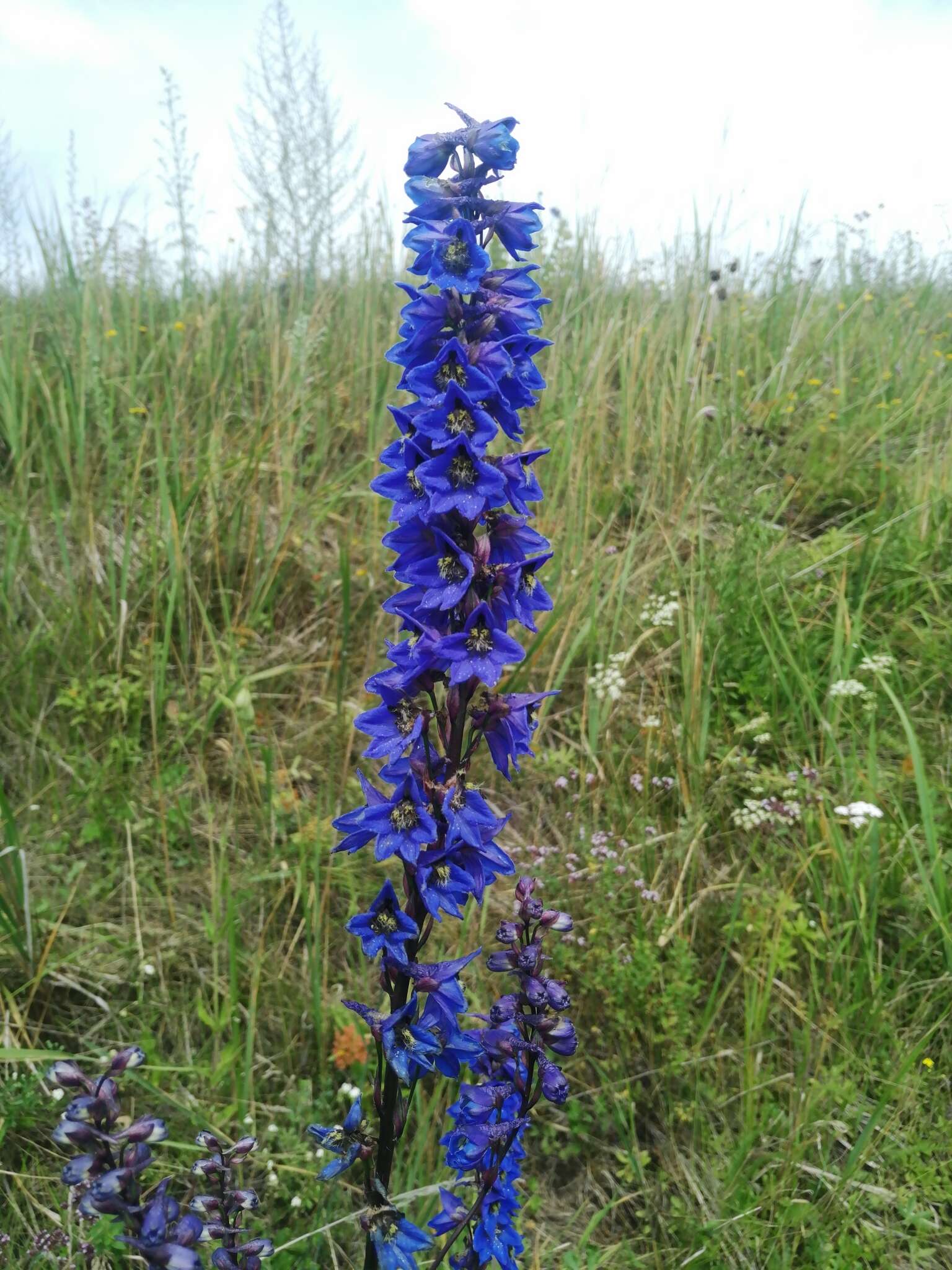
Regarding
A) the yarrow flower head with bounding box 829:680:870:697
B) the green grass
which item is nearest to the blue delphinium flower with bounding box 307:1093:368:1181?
the green grass

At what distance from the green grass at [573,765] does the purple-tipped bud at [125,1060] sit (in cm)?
121

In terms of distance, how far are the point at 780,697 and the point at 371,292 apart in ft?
12.9

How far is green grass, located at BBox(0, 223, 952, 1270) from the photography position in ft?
7.88

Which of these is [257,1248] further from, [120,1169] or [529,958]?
[529,958]

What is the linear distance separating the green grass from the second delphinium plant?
778 millimetres

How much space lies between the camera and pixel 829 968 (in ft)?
8.85

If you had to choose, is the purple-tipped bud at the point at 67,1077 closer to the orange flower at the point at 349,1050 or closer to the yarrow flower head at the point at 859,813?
the orange flower at the point at 349,1050

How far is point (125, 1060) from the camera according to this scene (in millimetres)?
1168

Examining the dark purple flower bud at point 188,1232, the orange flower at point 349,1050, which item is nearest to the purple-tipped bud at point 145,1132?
the dark purple flower bud at point 188,1232

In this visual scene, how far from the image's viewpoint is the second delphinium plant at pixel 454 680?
1438mm

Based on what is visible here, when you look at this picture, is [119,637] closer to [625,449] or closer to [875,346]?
[625,449]

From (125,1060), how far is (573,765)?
2.41 metres

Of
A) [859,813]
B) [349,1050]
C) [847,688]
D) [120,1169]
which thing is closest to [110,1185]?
[120,1169]

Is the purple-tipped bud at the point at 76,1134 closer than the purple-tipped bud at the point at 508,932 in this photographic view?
Yes
